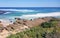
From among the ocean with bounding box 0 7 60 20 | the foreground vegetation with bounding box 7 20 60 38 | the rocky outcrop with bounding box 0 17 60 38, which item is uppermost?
the ocean with bounding box 0 7 60 20

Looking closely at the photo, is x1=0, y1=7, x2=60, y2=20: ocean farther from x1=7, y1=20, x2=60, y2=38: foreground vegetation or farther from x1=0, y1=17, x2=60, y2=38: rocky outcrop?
x1=7, y1=20, x2=60, y2=38: foreground vegetation

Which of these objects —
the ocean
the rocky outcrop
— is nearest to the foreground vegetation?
the rocky outcrop

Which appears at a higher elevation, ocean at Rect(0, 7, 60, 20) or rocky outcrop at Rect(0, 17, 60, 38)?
ocean at Rect(0, 7, 60, 20)

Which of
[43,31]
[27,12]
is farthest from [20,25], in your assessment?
[43,31]

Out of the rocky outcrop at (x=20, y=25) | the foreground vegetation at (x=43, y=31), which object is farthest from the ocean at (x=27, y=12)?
the foreground vegetation at (x=43, y=31)

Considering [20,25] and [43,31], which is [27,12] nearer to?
[20,25]

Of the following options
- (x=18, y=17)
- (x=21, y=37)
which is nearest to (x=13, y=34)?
(x=21, y=37)

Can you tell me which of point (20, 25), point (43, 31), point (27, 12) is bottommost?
point (43, 31)
